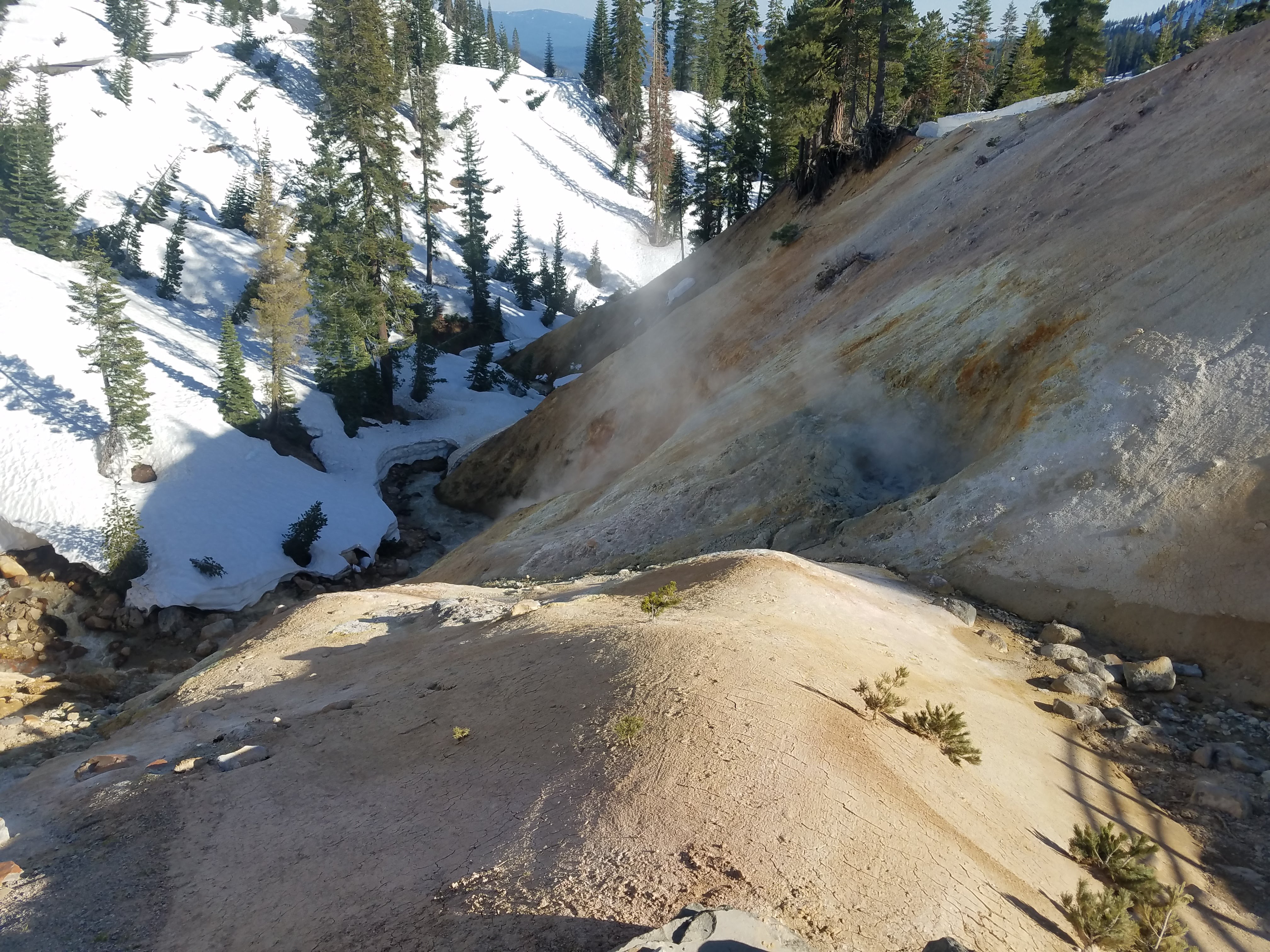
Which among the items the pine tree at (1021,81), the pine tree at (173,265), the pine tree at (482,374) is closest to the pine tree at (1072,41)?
the pine tree at (1021,81)

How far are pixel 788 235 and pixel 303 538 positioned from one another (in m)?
23.7

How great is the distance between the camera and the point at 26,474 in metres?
24.6

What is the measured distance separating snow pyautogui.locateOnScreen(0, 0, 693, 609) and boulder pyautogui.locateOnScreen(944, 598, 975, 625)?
22129 mm

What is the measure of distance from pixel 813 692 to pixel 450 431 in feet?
118

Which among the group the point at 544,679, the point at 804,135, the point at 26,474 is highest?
the point at 804,135

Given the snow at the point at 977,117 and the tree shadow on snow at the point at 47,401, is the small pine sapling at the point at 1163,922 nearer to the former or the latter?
the snow at the point at 977,117

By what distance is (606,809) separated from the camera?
5176 mm

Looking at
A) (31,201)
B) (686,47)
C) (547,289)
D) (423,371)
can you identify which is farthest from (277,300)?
(686,47)

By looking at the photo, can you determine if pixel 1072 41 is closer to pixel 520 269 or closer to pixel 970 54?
pixel 970 54

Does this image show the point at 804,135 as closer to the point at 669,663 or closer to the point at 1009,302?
the point at 1009,302

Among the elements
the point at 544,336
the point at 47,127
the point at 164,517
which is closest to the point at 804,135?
the point at 544,336

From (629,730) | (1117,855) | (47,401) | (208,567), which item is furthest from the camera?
(47,401)

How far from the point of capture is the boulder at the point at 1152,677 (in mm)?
8562

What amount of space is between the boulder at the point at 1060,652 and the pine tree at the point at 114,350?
91.3 ft
